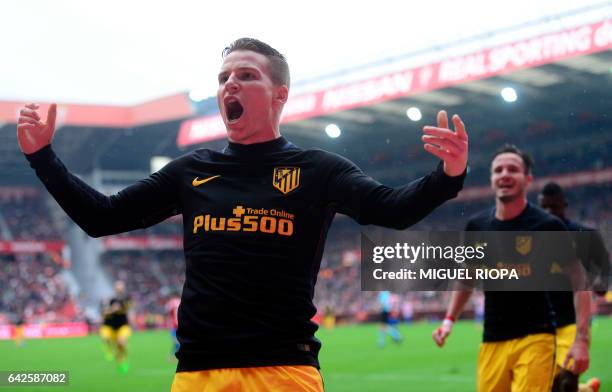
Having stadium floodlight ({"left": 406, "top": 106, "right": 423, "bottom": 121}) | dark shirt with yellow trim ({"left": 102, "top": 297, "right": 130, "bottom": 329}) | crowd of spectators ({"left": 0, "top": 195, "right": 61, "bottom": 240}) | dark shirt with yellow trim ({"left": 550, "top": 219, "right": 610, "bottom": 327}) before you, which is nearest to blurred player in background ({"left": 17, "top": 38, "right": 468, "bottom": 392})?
dark shirt with yellow trim ({"left": 550, "top": 219, "right": 610, "bottom": 327})

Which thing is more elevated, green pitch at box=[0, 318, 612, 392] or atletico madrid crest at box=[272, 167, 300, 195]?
atletico madrid crest at box=[272, 167, 300, 195]

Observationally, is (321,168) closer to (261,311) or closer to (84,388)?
(261,311)

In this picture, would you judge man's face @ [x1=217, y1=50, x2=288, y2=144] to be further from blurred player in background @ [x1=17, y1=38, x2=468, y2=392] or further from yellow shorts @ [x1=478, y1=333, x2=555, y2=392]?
yellow shorts @ [x1=478, y1=333, x2=555, y2=392]

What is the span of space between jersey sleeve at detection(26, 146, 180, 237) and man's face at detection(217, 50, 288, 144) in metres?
0.31

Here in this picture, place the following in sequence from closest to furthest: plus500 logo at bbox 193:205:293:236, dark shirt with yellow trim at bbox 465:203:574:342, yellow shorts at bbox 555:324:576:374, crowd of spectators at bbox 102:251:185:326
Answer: plus500 logo at bbox 193:205:293:236 → dark shirt with yellow trim at bbox 465:203:574:342 → yellow shorts at bbox 555:324:576:374 → crowd of spectators at bbox 102:251:185:326

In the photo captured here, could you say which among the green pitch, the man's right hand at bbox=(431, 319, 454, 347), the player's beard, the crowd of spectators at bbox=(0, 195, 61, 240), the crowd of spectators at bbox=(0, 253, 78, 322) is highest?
the crowd of spectators at bbox=(0, 195, 61, 240)

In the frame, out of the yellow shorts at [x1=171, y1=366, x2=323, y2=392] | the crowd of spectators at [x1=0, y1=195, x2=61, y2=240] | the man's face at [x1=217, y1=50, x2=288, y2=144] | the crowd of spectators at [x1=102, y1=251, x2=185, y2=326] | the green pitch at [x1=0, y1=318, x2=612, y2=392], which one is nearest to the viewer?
the yellow shorts at [x1=171, y1=366, x2=323, y2=392]

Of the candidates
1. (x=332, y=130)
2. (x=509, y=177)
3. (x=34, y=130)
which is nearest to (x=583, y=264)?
(x=509, y=177)

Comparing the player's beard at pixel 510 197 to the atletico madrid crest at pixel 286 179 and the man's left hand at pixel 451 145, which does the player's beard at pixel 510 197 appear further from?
the man's left hand at pixel 451 145

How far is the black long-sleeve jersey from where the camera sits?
2.93m

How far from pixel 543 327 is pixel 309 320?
304 centimetres

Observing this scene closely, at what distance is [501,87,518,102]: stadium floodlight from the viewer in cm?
2548

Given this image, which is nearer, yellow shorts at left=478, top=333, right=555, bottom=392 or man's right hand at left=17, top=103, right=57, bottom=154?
man's right hand at left=17, top=103, right=57, bottom=154

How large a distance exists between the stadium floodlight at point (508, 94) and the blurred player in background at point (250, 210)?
22.9m
